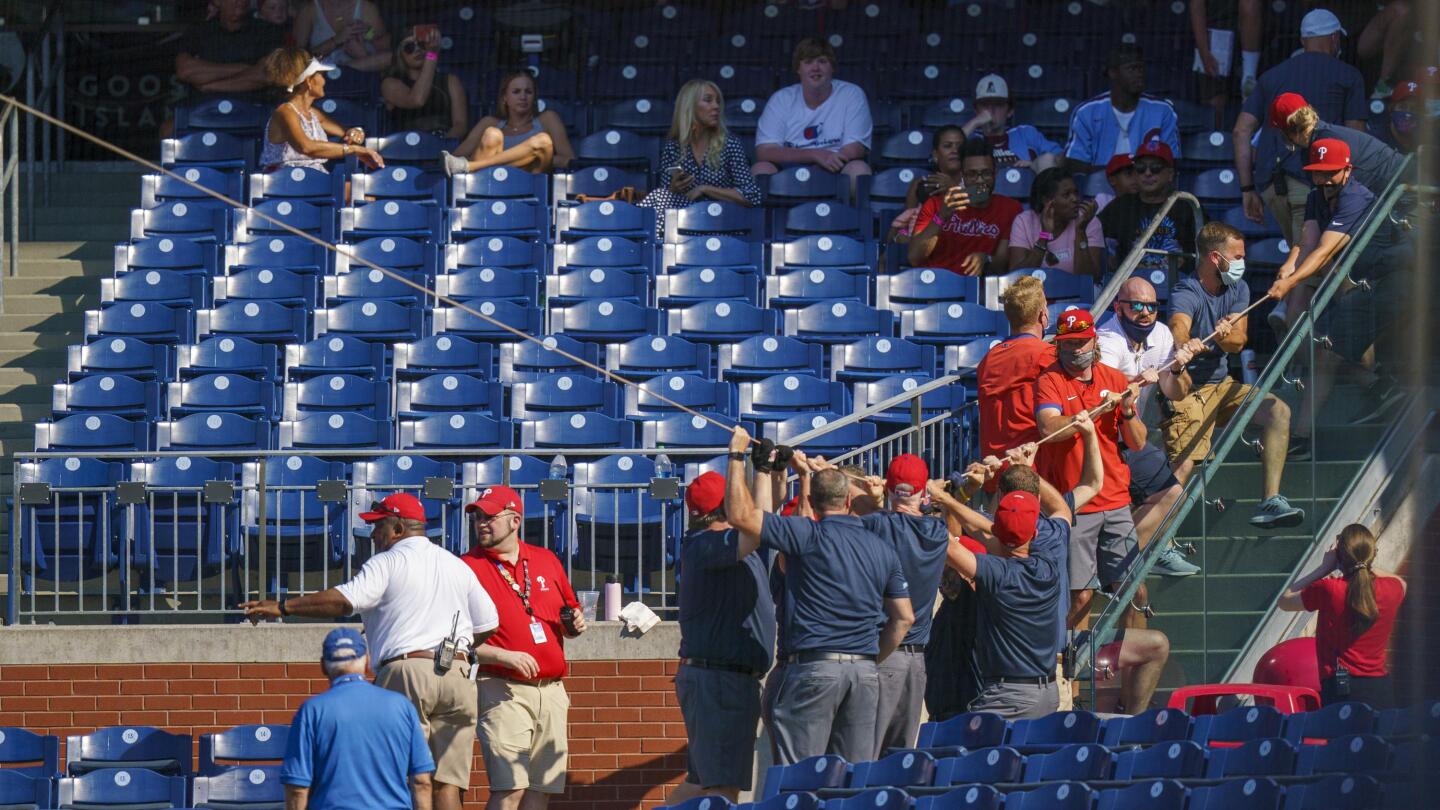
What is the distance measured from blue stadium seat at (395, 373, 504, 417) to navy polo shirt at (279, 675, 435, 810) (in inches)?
186

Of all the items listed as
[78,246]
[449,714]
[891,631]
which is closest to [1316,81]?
[891,631]

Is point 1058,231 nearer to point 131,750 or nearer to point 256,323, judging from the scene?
point 256,323

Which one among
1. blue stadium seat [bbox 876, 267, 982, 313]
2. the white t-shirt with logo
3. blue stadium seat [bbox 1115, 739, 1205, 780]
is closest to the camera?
blue stadium seat [bbox 1115, 739, 1205, 780]

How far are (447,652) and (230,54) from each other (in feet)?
27.8

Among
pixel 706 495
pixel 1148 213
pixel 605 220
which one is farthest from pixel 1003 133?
pixel 706 495

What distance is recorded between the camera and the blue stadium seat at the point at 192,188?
1323 cm

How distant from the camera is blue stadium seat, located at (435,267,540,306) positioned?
12.1 metres

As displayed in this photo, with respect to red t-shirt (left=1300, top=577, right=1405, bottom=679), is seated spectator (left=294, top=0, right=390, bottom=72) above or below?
above

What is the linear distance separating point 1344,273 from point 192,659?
5853 millimetres

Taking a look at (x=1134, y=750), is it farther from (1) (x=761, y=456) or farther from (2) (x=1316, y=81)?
(2) (x=1316, y=81)

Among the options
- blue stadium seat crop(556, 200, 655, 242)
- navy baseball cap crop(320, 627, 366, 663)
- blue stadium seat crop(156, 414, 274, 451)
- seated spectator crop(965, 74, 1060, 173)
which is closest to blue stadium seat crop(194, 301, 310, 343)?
blue stadium seat crop(156, 414, 274, 451)

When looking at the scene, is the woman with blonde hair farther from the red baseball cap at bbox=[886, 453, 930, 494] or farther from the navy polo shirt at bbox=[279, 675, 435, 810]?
the navy polo shirt at bbox=[279, 675, 435, 810]

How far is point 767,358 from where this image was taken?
11.2 m

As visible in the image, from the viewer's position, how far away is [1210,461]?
8.42 metres
